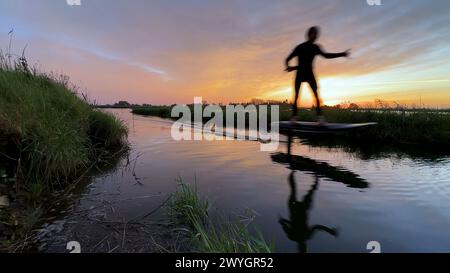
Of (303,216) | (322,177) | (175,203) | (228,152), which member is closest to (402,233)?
(303,216)

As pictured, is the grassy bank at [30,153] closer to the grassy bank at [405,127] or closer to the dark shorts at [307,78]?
the dark shorts at [307,78]

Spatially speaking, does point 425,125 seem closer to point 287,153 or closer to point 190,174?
point 287,153

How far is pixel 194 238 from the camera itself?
344 cm

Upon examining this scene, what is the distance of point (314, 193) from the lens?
18.2 ft

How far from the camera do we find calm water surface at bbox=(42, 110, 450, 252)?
3.90 meters

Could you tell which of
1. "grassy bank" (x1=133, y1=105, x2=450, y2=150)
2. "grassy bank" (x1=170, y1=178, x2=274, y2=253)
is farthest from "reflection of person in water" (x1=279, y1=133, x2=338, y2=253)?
"grassy bank" (x1=133, y1=105, x2=450, y2=150)

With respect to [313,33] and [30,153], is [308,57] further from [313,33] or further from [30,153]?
[30,153]

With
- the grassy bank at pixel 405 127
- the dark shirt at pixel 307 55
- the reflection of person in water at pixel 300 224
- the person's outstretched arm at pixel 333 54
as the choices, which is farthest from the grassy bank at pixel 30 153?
the grassy bank at pixel 405 127

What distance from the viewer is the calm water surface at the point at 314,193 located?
12.8 ft

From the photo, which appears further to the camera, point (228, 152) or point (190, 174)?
point (228, 152)

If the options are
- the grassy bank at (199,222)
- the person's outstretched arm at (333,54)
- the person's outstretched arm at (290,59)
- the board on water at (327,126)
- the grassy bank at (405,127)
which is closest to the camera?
the grassy bank at (199,222)

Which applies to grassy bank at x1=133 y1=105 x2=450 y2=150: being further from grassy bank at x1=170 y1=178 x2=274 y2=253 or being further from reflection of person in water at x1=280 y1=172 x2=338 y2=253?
grassy bank at x1=170 y1=178 x2=274 y2=253
